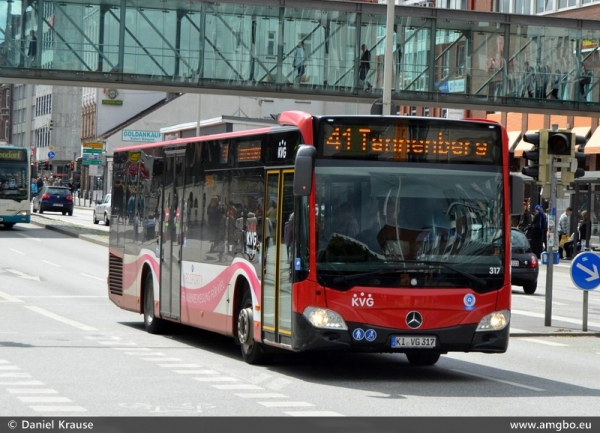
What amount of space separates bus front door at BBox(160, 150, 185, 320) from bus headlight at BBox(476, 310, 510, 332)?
531 centimetres

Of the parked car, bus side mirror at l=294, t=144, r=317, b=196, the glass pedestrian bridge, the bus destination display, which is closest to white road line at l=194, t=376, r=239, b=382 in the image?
bus side mirror at l=294, t=144, r=317, b=196

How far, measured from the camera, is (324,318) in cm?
1326

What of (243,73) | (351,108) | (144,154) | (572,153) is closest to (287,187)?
(144,154)

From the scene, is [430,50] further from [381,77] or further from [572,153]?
[572,153]

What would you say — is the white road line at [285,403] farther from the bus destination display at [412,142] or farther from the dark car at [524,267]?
the dark car at [524,267]

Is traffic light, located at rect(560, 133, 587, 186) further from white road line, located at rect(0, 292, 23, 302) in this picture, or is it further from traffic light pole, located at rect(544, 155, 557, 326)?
white road line, located at rect(0, 292, 23, 302)

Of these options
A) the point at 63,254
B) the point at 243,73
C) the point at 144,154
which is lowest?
the point at 63,254

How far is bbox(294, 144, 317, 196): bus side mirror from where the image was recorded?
13008 mm

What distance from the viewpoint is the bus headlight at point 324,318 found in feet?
43.4

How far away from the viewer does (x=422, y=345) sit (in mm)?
13367

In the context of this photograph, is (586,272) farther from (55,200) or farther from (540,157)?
(55,200)

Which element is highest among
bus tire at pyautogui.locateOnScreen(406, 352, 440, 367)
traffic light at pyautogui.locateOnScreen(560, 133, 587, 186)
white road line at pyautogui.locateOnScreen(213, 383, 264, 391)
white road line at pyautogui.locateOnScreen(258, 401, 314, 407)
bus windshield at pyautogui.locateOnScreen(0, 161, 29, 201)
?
traffic light at pyautogui.locateOnScreen(560, 133, 587, 186)

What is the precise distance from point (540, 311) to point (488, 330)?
40.8 ft

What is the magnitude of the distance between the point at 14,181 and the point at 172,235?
37240 mm
